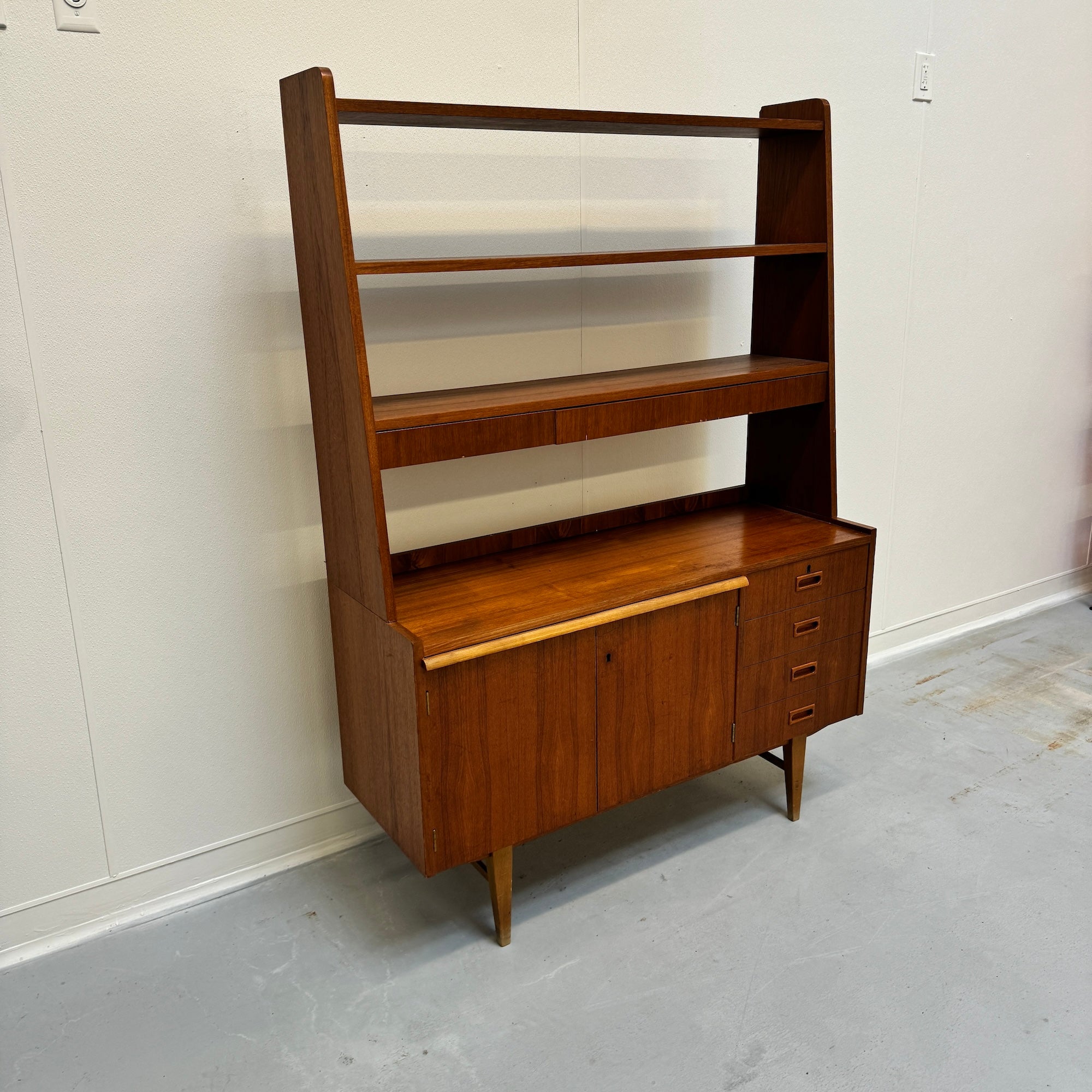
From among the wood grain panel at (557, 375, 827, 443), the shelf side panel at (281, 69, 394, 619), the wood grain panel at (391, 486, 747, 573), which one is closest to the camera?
the shelf side panel at (281, 69, 394, 619)

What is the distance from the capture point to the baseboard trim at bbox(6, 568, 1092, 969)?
7.35ft

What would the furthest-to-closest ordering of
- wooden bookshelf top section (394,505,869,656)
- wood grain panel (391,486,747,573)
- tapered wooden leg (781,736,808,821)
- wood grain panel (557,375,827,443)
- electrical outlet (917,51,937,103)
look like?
electrical outlet (917,51,937,103)
tapered wooden leg (781,736,808,821)
wood grain panel (391,486,747,573)
wood grain panel (557,375,827,443)
wooden bookshelf top section (394,505,869,656)

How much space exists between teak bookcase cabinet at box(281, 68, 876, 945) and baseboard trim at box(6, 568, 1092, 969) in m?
0.28

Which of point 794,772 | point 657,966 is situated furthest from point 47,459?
point 794,772

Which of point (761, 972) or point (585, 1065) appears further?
point (761, 972)

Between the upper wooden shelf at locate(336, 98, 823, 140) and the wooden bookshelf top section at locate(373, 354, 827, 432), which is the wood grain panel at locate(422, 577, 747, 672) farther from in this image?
the upper wooden shelf at locate(336, 98, 823, 140)

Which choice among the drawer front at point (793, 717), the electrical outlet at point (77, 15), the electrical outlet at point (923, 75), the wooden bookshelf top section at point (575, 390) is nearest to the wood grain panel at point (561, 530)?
the wooden bookshelf top section at point (575, 390)

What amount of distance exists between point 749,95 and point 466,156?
3.16 ft

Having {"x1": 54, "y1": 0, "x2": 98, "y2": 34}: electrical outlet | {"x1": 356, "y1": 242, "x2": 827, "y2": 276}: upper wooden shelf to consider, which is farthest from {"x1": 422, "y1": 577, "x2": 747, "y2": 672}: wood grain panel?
{"x1": 54, "y1": 0, "x2": 98, "y2": 34}: electrical outlet

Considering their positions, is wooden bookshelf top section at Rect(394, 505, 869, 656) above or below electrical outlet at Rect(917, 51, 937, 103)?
below

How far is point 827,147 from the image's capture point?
2.46m

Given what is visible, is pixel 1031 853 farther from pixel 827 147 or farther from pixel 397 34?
pixel 397 34

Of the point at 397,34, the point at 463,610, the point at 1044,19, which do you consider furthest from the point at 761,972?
the point at 1044,19

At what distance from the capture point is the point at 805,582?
2.49 metres
